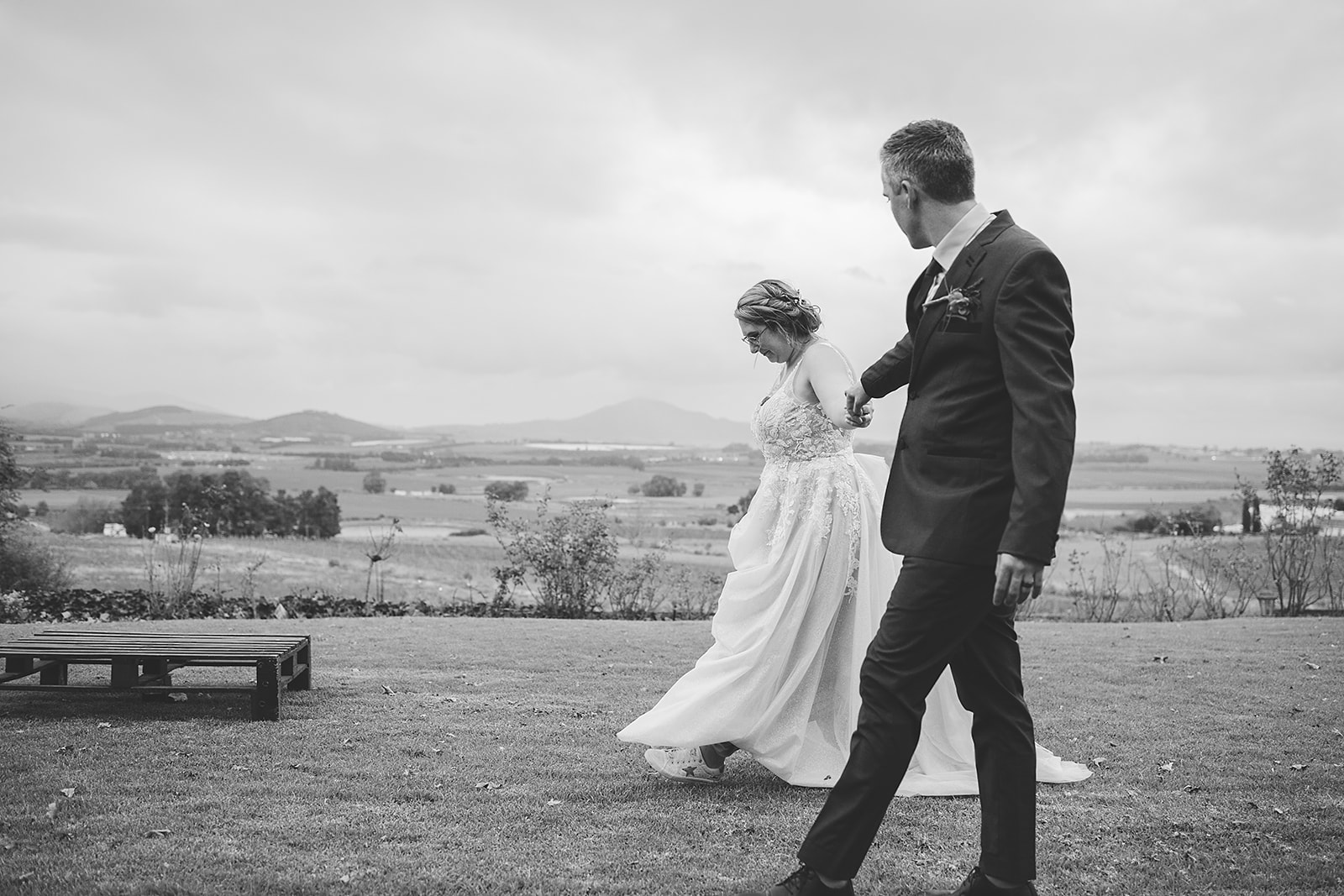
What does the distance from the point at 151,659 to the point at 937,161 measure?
19.4 ft

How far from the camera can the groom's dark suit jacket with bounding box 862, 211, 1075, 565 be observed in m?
3.19

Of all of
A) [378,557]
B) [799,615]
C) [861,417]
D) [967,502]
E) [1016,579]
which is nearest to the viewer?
[1016,579]

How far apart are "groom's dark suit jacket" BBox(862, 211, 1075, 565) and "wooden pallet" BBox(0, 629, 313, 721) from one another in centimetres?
472

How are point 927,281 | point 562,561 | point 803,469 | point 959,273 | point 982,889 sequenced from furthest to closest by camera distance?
point 562,561 < point 803,469 < point 927,281 < point 982,889 < point 959,273

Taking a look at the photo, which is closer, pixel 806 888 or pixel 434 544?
pixel 806 888

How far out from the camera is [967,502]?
3.45 m

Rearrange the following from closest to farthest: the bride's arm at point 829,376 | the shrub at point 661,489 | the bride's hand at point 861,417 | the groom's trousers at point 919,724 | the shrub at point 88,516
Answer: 1. the groom's trousers at point 919,724
2. the bride's hand at point 861,417
3. the bride's arm at point 829,376
4. the shrub at point 88,516
5. the shrub at point 661,489

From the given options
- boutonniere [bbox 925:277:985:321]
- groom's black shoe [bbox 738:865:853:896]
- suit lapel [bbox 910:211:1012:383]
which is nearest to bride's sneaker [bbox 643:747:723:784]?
groom's black shoe [bbox 738:865:853:896]

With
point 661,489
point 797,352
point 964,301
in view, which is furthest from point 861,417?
point 661,489

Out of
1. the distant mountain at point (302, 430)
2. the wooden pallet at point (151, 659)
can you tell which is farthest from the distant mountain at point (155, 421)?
the wooden pallet at point (151, 659)

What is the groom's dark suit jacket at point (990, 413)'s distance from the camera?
3189 mm

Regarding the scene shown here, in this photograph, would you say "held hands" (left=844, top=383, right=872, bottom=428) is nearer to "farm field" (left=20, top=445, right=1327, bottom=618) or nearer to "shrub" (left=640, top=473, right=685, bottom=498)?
"farm field" (left=20, top=445, right=1327, bottom=618)

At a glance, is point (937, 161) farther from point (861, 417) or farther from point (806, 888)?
point (806, 888)

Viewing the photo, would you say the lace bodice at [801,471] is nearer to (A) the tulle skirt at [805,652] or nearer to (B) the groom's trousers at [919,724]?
(A) the tulle skirt at [805,652]
